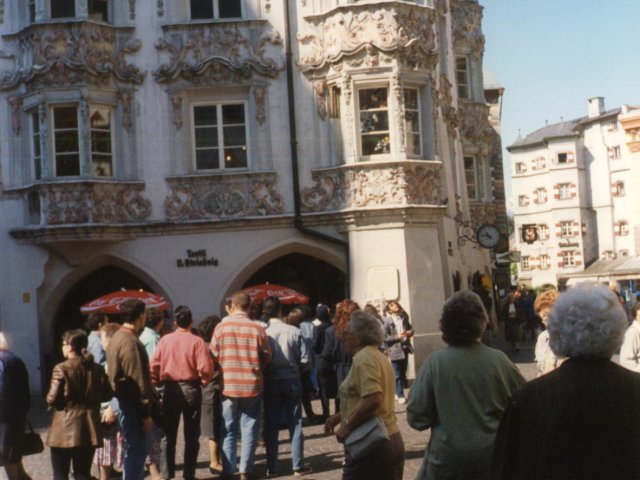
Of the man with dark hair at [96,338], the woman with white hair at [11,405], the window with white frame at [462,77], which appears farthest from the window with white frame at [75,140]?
the woman with white hair at [11,405]

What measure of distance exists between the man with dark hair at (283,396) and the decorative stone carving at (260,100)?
1329cm

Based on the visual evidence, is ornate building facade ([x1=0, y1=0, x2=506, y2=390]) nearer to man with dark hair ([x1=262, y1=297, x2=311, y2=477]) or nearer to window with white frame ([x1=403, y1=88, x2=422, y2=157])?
window with white frame ([x1=403, y1=88, x2=422, y2=157])

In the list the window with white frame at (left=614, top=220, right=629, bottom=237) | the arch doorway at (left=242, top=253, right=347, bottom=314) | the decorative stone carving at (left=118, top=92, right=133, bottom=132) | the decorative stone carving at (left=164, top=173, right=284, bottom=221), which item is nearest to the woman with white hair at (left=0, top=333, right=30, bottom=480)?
the decorative stone carving at (left=164, top=173, right=284, bottom=221)

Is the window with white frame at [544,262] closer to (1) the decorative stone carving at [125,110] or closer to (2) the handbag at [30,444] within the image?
(1) the decorative stone carving at [125,110]

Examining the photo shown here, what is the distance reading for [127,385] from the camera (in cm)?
1105

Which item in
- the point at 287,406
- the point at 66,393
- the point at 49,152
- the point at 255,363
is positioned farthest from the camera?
the point at 49,152

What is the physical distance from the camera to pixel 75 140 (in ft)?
85.3

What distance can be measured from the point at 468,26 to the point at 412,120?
1117cm

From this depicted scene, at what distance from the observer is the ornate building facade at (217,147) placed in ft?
85.4

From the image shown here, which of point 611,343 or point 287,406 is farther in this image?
point 287,406

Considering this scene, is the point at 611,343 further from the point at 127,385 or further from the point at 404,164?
the point at 404,164

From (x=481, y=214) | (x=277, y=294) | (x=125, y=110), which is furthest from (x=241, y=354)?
(x=481, y=214)

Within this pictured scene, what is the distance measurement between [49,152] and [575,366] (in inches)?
879

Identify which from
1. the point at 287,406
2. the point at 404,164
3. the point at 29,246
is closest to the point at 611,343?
the point at 287,406
